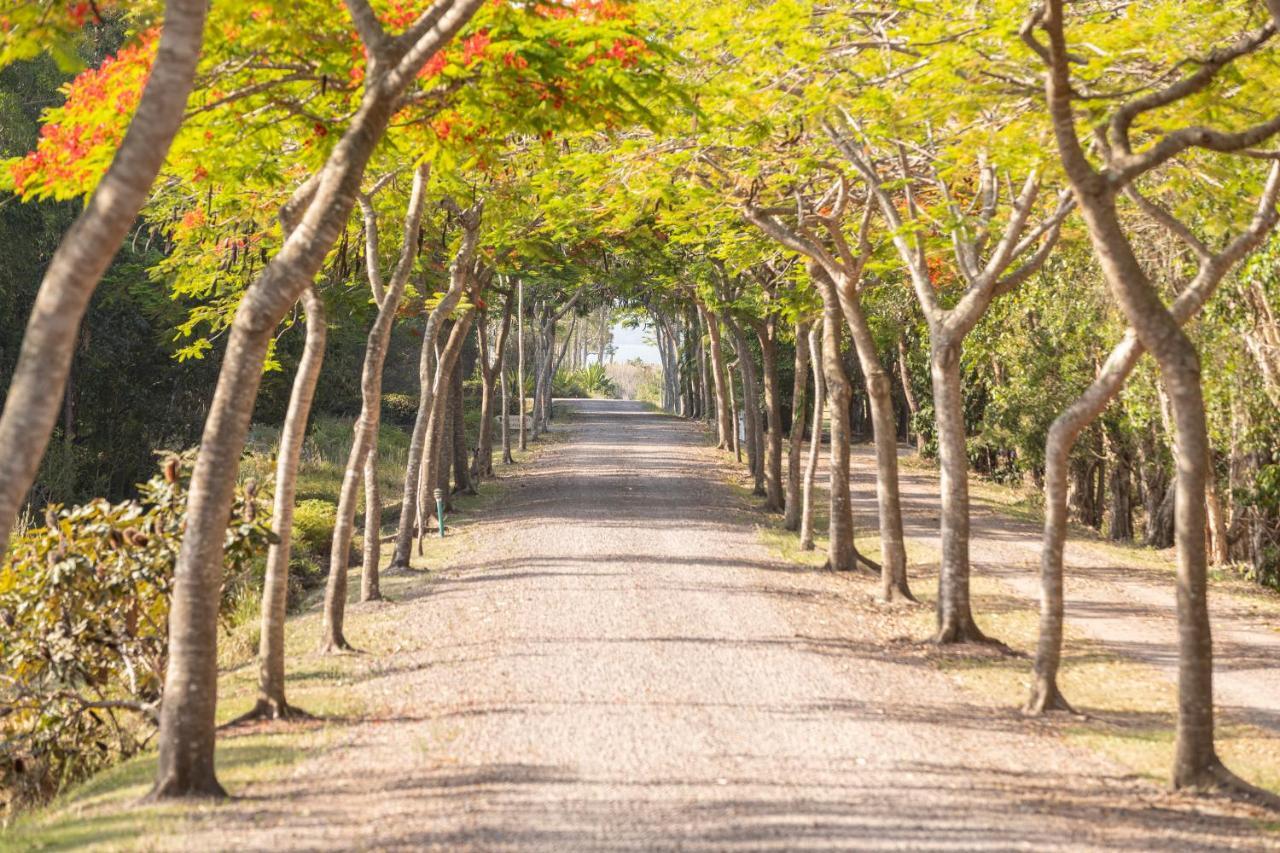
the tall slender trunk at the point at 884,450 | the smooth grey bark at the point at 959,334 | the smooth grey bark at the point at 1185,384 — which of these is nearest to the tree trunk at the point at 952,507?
the smooth grey bark at the point at 959,334

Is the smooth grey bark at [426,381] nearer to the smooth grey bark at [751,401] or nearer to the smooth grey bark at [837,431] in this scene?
the smooth grey bark at [837,431]

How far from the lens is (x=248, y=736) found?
35.8 feet

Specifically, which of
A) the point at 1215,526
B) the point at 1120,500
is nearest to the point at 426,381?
the point at 1215,526

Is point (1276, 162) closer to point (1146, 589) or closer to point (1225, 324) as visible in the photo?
point (1225, 324)

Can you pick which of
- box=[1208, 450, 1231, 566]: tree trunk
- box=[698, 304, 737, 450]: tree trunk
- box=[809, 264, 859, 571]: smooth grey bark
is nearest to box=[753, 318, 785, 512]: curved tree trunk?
box=[809, 264, 859, 571]: smooth grey bark

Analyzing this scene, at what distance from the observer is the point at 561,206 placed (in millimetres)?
18469

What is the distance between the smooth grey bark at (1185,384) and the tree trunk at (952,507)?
539cm

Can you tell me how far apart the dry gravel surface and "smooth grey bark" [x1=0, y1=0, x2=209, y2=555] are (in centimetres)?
296

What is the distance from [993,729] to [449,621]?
7.14 meters

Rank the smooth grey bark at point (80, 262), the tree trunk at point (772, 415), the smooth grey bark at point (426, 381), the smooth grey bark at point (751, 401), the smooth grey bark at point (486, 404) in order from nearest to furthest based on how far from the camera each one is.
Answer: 1. the smooth grey bark at point (80, 262)
2. the smooth grey bark at point (426, 381)
3. the tree trunk at point (772, 415)
4. the smooth grey bark at point (751, 401)
5. the smooth grey bark at point (486, 404)

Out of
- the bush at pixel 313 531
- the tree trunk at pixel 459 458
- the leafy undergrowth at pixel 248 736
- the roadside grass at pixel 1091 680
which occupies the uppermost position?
the tree trunk at pixel 459 458

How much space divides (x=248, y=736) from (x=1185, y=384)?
24.7 ft

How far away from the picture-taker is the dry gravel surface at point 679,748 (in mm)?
8203

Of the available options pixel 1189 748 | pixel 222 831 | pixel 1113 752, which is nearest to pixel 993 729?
pixel 1113 752
